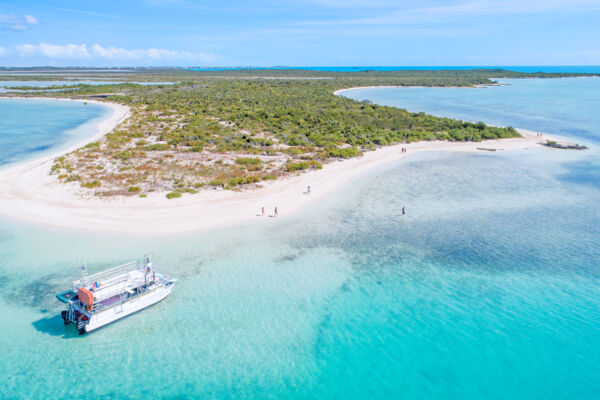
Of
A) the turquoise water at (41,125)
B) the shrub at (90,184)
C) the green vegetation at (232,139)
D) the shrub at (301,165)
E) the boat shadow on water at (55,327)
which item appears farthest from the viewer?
the turquoise water at (41,125)

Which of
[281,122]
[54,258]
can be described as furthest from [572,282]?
[281,122]

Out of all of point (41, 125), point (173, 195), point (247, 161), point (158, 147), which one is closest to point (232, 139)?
point (158, 147)

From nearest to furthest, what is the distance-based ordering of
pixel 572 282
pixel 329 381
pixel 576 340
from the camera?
pixel 329 381, pixel 576 340, pixel 572 282

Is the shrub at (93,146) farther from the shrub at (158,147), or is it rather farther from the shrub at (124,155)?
the shrub at (158,147)

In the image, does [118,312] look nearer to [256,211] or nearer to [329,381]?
[329,381]

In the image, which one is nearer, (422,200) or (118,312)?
(118,312)

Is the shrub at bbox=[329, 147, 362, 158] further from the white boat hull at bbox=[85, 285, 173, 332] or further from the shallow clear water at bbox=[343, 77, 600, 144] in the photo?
the shallow clear water at bbox=[343, 77, 600, 144]

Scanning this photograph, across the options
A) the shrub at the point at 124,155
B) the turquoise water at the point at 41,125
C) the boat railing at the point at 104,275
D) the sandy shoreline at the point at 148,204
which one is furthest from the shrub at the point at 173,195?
the turquoise water at the point at 41,125
